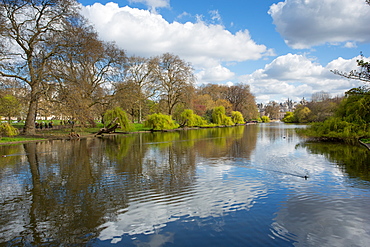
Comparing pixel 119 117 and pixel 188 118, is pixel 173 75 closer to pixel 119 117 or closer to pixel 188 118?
pixel 188 118

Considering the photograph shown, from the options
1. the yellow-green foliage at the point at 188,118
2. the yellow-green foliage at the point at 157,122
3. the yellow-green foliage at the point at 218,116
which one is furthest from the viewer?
the yellow-green foliage at the point at 218,116

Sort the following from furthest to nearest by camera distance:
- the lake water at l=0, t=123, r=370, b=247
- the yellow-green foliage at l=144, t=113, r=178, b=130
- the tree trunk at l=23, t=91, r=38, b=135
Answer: the yellow-green foliage at l=144, t=113, r=178, b=130
the tree trunk at l=23, t=91, r=38, b=135
the lake water at l=0, t=123, r=370, b=247

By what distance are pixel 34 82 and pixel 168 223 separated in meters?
22.0

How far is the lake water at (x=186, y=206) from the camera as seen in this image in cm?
424

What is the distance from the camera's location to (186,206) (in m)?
5.62

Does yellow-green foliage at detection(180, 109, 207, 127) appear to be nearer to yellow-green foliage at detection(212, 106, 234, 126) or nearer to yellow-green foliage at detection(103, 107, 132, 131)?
yellow-green foliage at detection(212, 106, 234, 126)

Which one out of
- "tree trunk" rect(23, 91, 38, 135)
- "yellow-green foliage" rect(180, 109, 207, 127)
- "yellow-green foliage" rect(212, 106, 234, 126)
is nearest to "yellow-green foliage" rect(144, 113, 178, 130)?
"yellow-green foliage" rect(180, 109, 207, 127)

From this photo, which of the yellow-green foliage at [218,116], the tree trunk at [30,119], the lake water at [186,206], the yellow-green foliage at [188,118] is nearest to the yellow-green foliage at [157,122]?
the yellow-green foliage at [188,118]

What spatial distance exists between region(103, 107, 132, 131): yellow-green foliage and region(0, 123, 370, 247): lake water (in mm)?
21681

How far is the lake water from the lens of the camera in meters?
4.24

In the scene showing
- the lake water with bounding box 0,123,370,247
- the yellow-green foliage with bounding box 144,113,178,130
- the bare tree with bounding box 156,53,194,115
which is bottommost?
the lake water with bounding box 0,123,370,247

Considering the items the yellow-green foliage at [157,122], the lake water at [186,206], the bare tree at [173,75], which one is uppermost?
the bare tree at [173,75]

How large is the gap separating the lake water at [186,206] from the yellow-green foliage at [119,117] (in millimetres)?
21681

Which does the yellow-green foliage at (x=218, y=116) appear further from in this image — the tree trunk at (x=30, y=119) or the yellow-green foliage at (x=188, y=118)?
the tree trunk at (x=30, y=119)
